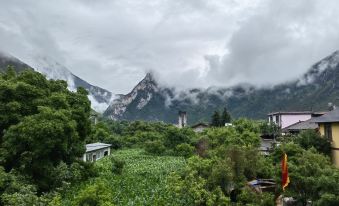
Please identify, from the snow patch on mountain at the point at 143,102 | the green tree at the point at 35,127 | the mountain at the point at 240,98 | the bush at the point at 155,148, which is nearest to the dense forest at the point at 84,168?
the green tree at the point at 35,127

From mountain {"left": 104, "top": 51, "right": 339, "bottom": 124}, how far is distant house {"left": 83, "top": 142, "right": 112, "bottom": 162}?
36260mm

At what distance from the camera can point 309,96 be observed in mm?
107000

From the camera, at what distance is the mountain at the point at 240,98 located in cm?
10588

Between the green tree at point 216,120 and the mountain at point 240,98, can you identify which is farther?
the mountain at point 240,98

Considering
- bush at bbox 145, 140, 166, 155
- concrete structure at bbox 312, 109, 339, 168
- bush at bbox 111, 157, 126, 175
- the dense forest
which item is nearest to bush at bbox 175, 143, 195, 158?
bush at bbox 145, 140, 166, 155

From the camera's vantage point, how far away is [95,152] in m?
55.3

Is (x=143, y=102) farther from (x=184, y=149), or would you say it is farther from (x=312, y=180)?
(x=312, y=180)

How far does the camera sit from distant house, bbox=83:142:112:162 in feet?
167

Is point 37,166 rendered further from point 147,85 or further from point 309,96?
point 147,85

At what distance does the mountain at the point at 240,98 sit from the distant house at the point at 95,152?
119ft

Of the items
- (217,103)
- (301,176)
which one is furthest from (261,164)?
(217,103)

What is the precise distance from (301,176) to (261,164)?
815cm

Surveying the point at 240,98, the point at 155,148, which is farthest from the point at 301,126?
the point at 240,98

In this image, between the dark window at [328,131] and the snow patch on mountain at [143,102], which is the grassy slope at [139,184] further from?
the snow patch on mountain at [143,102]
